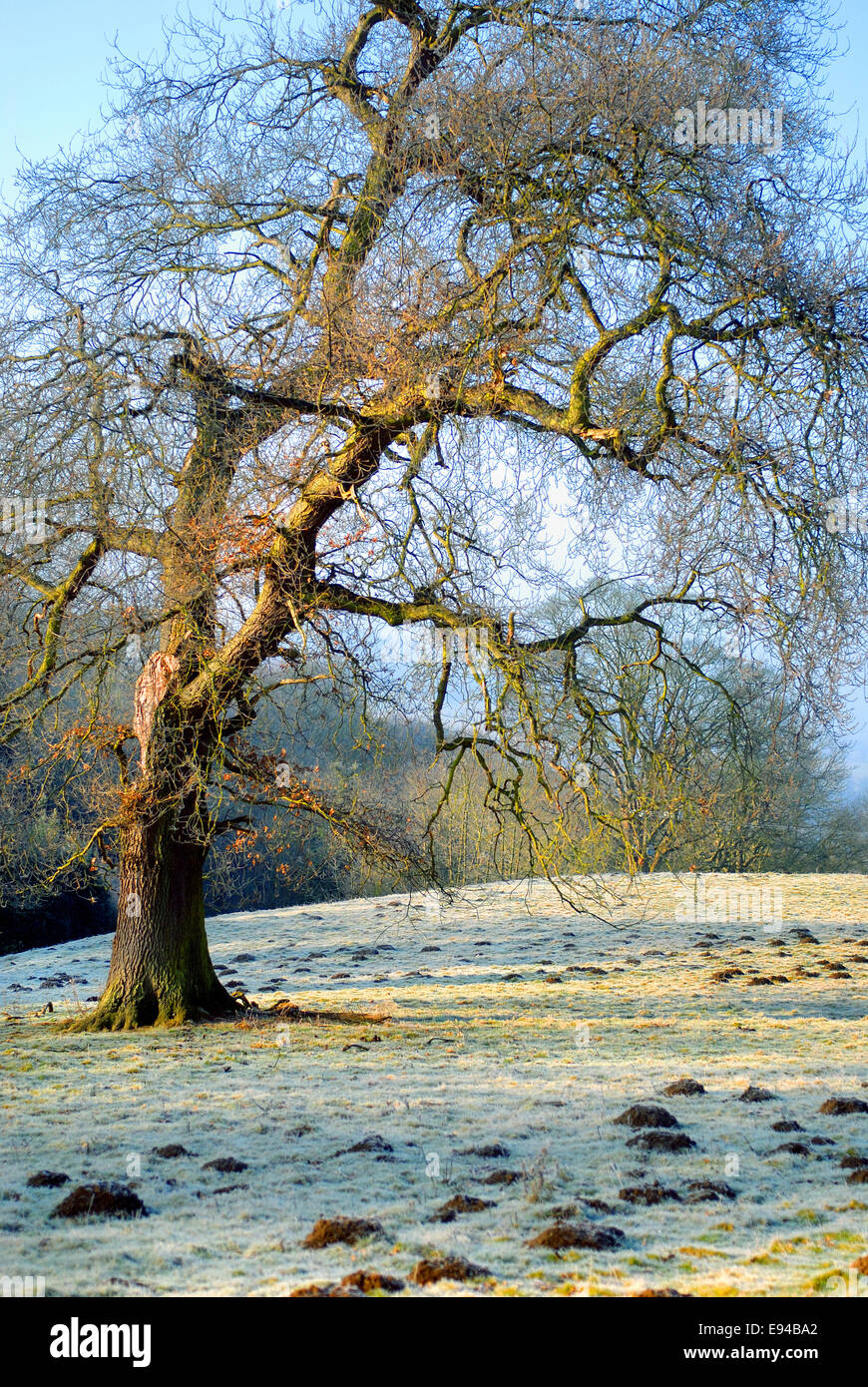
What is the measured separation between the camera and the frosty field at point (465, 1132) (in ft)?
13.6

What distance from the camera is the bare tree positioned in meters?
7.06

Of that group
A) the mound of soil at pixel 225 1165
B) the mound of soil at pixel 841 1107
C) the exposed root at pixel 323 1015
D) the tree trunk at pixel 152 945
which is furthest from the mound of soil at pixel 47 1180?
the exposed root at pixel 323 1015

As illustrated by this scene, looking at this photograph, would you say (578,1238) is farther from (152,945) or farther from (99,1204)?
(152,945)

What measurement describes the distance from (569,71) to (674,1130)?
672 cm

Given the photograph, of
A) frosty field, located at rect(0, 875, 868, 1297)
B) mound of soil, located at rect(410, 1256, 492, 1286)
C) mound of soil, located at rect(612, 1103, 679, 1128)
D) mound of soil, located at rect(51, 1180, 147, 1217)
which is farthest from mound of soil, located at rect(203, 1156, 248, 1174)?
mound of soil, located at rect(612, 1103, 679, 1128)

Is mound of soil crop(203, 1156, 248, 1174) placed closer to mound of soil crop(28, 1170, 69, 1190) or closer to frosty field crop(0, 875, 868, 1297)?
frosty field crop(0, 875, 868, 1297)

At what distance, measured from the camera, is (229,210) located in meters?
9.06

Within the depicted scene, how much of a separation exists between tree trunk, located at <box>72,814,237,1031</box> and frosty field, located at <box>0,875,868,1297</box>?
1.92ft

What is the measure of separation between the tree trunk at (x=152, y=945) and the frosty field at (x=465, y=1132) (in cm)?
59

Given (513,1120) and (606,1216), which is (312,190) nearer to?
(513,1120)

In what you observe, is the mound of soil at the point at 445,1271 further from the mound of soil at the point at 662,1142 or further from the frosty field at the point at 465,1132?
the mound of soil at the point at 662,1142

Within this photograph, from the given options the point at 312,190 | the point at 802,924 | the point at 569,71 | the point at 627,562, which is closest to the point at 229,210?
the point at 312,190

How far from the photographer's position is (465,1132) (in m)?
6.25

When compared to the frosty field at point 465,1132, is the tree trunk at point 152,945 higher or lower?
higher
